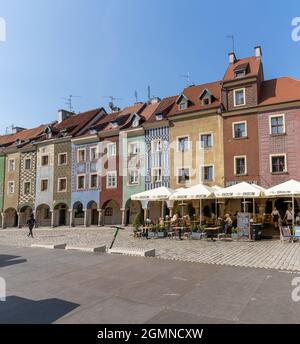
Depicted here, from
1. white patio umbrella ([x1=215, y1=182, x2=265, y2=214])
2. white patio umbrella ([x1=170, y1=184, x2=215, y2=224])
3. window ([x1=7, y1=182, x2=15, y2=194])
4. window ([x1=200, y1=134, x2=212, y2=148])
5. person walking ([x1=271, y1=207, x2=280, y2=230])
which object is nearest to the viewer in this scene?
white patio umbrella ([x1=215, y1=182, x2=265, y2=214])

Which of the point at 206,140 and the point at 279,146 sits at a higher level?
the point at 206,140

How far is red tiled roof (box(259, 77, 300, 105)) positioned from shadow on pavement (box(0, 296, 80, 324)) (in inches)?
897

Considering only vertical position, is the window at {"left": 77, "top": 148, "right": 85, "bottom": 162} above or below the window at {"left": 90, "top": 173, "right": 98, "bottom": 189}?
above

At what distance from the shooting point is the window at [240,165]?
26.1 m

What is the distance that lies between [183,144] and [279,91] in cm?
887

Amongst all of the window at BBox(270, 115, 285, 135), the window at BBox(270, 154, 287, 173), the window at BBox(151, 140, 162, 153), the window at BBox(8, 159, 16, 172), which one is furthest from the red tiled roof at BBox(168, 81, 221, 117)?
the window at BBox(8, 159, 16, 172)

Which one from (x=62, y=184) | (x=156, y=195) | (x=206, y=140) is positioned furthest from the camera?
(x=62, y=184)

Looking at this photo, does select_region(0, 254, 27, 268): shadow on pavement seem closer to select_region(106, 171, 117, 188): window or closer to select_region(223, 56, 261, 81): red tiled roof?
select_region(106, 171, 117, 188): window

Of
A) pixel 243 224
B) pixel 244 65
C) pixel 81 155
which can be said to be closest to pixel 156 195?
pixel 243 224

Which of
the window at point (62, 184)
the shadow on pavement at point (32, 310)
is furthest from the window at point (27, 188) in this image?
the shadow on pavement at point (32, 310)

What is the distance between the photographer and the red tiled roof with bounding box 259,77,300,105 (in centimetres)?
2517

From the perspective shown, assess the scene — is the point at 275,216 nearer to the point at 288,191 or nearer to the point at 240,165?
the point at 240,165

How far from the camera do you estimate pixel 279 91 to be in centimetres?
2638
